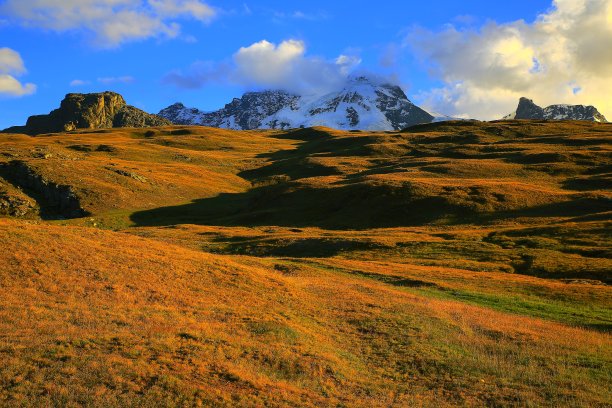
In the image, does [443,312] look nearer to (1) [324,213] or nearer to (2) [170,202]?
(1) [324,213]

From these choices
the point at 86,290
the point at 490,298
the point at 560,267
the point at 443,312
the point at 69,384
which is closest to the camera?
the point at 69,384

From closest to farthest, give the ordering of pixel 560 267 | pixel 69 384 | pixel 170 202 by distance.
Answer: pixel 69 384 < pixel 560 267 < pixel 170 202

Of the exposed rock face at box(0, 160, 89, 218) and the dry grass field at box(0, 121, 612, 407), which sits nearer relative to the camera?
the dry grass field at box(0, 121, 612, 407)

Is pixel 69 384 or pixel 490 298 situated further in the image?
pixel 490 298

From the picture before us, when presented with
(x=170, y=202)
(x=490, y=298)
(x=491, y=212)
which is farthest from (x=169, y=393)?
(x=170, y=202)

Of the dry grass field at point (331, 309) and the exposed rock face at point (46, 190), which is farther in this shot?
the exposed rock face at point (46, 190)

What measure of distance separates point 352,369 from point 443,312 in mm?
13993

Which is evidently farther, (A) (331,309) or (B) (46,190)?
→ (B) (46,190)

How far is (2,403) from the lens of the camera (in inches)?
551

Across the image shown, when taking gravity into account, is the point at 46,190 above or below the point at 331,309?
above

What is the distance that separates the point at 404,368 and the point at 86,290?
61.8 ft

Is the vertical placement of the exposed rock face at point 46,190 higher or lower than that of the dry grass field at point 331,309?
higher

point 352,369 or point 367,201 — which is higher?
point 367,201

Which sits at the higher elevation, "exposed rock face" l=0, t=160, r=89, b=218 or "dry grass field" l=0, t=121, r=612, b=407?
"exposed rock face" l=0, t=160, r=89, b=218
